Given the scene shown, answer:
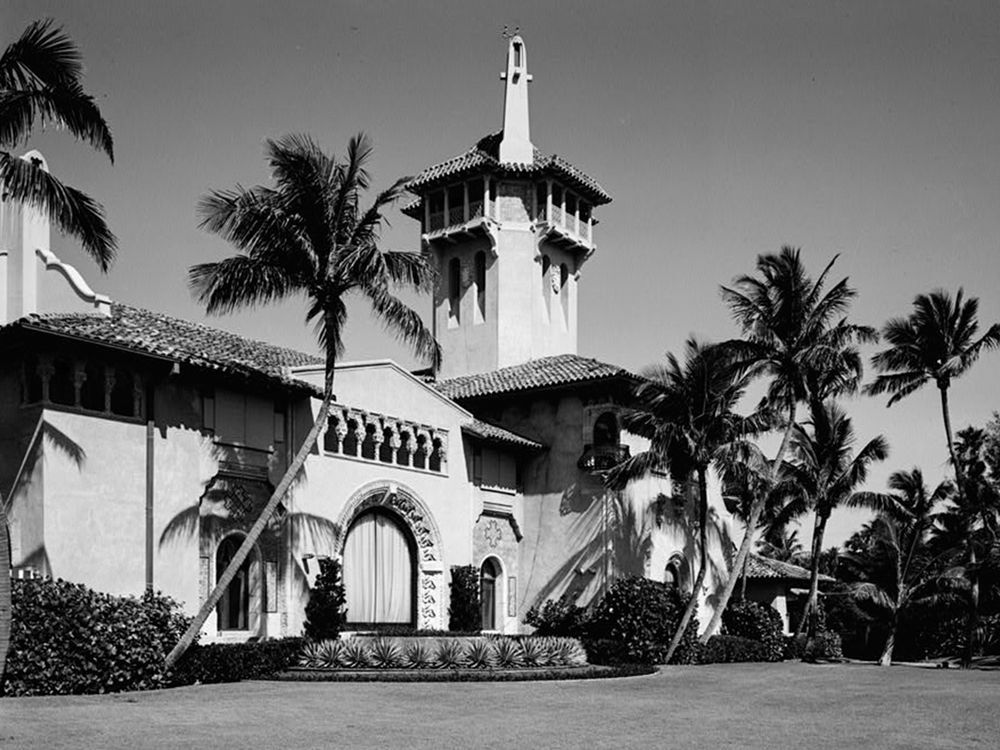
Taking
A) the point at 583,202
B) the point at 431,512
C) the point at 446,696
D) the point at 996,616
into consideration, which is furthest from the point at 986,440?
the point at 446,696

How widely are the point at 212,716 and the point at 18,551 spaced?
8.04 m

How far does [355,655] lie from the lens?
89.9 ft

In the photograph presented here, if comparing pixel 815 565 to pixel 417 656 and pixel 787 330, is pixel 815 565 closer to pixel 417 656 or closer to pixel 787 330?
pixel 787 330

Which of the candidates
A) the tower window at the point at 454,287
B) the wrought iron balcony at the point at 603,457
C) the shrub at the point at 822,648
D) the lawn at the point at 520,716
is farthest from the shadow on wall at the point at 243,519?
the shrub at the point at 822,648

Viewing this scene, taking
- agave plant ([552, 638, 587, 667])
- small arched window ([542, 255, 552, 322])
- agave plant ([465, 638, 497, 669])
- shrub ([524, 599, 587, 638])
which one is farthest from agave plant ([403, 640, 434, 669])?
small arched window ([542, 255, 552, 322])

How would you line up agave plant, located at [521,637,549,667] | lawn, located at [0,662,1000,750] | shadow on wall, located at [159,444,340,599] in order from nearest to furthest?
lawn, located at [0,662,1000,750]
shadow on wall, located at [159,444,340,599]
agave plant, located at [521,637,549,667]

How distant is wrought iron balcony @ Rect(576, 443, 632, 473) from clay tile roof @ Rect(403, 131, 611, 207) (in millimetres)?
11231

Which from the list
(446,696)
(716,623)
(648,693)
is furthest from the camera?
(716,623)

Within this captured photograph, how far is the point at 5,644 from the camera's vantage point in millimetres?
16516

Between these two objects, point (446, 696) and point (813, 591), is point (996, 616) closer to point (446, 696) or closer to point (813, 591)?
point (813, 591)

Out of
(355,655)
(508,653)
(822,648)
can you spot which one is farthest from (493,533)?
(822,648)

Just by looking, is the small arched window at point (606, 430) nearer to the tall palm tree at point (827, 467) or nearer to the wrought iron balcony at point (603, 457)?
the wrought iron balcony at point (603, 457)

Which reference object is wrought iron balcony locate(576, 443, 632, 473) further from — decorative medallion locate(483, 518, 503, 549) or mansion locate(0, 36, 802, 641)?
decorative medallion locate(483, 518, 503, 549)

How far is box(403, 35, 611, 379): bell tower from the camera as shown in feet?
141
